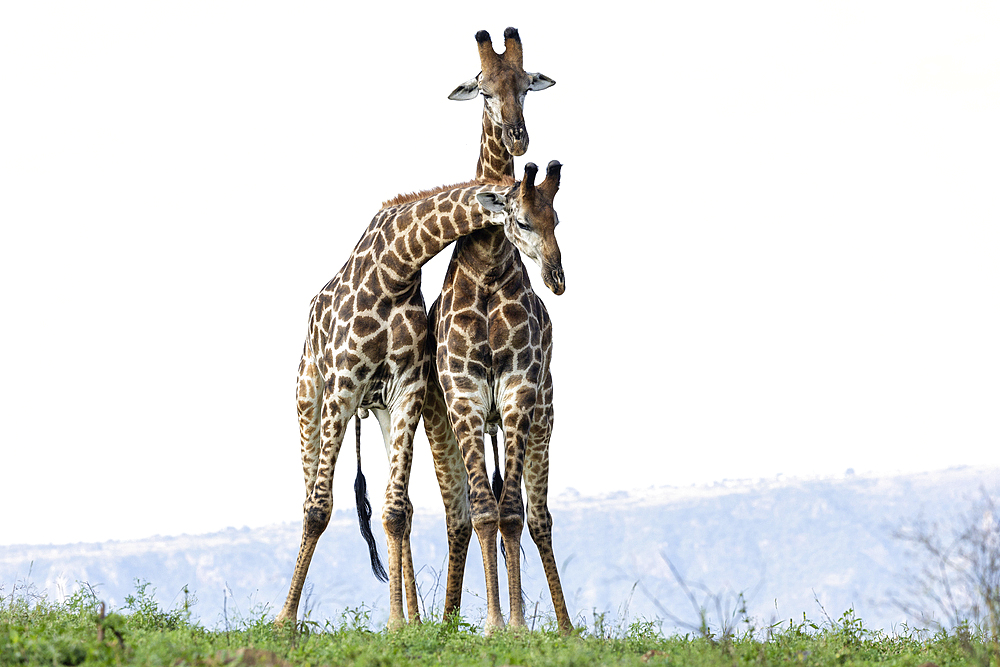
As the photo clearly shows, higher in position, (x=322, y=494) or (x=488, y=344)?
(x=488, y=344)

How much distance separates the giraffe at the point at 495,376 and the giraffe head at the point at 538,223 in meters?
0.02

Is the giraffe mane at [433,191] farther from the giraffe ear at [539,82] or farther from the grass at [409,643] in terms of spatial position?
the grass at [409,643]

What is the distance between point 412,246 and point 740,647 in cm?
501

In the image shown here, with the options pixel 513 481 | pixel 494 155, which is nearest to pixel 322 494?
pixel 513 481

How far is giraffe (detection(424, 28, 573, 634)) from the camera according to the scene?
960 centimetres

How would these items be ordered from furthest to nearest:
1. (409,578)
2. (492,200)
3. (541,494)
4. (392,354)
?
(409,578) < (392,354) < (541,494) < (492,200)

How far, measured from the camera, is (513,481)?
970 centimetres

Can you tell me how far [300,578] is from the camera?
33.7 feet

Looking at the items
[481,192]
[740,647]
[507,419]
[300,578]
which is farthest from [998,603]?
[300,578]

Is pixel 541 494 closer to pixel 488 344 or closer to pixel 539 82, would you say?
pixel 488 344

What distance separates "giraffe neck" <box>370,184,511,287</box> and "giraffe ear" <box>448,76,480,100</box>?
135 cm

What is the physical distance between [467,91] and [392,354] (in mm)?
3180

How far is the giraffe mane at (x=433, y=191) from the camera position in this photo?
10781 millimetres

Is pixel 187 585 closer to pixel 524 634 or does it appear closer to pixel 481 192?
pixel 524 634
